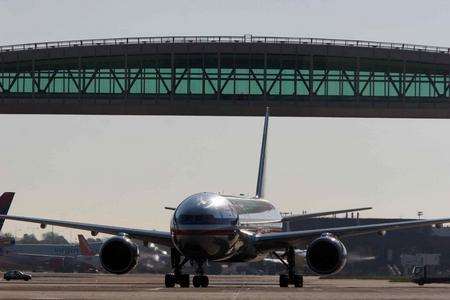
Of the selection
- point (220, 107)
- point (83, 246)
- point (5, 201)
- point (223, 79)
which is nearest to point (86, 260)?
point (83, 246)

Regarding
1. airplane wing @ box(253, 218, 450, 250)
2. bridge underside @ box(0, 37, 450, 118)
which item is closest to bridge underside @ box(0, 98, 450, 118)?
bridge underside @ box(0, 37, 450, 118)

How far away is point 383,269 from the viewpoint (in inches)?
6225

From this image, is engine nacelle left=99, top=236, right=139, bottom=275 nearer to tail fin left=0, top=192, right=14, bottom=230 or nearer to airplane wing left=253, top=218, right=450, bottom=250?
airplane wing left=253, top=218, right=450, bottom=250

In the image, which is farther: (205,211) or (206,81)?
(206,81)

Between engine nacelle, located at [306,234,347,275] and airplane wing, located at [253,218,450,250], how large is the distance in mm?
1640

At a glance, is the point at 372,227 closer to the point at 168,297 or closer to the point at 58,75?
the point at 168,297

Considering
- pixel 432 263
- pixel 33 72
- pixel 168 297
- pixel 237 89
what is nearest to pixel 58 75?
pixel 33 72

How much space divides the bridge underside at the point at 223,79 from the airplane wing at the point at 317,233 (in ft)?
61.2

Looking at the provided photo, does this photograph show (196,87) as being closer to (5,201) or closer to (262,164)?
Answer: (262,164)

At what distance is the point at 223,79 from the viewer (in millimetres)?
85938

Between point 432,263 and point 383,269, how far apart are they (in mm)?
9055

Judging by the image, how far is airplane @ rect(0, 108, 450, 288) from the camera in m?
60.6

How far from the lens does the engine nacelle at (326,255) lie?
62688 millimetres

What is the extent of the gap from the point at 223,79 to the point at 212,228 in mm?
26552
